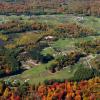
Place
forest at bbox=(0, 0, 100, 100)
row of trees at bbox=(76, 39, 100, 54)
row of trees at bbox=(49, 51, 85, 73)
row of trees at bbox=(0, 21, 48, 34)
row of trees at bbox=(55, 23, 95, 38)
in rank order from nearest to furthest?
forest at bbox=(0, 0, 100, 100) < row of trees at bbox=(49, 51, 85, 73) < row of trees at bbox=(76, 39, 100, 54) < row of trees at bbox=(55, 23, 95, 38) < row of trees at bbox=(0, 21, 48, 34)

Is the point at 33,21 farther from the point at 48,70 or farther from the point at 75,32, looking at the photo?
the point at 48,70

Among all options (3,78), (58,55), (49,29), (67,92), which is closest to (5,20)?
(49,29)

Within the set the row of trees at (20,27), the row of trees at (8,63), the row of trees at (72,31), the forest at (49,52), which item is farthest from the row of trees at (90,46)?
the row of trees at (20,27)

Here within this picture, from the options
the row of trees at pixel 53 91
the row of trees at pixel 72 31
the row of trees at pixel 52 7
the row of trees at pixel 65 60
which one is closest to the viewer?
the row of trees at pixel 53 91

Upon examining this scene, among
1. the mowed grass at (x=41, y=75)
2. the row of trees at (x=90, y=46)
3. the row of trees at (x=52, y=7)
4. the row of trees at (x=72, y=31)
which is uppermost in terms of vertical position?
the row of trees at (x=52, y=7)

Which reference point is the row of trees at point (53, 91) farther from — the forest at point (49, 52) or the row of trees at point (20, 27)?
the row of trees at point (20, 27)

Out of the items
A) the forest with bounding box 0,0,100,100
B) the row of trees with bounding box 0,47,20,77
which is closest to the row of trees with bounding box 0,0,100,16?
the forest with bounding box 0,0,100,100

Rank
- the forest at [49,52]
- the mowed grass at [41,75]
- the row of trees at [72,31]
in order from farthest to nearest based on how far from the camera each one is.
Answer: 1. the row of trees at [72,31]
2. the mowed grass at [41,75]
3. the forest at [49,52]

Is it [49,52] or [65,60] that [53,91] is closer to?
[65,60]

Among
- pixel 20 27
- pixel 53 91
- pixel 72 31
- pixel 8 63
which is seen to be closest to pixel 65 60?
pixel 8 63

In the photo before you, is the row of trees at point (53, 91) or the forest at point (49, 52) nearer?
the row of trees at point (53, 91)

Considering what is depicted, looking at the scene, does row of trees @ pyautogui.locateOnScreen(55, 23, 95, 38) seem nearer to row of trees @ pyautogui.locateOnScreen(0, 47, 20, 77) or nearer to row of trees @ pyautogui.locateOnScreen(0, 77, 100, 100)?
row of trees @ pyautogui.locateOnScreen(0, 47, 20, 77)
